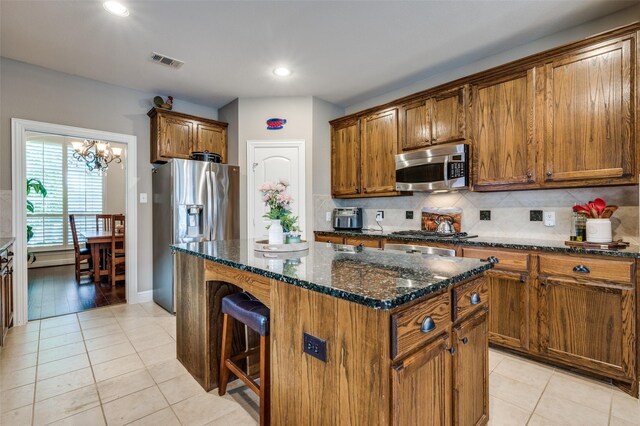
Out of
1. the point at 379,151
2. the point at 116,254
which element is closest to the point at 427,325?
the point at 379,151

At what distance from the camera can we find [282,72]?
11.0 feet

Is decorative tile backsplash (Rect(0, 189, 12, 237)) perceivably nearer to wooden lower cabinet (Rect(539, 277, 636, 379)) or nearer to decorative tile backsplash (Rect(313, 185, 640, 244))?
decorative tile backsplash (Rect(313, 185, 640, 244))

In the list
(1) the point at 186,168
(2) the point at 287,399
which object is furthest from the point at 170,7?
(2) the point at 287,399

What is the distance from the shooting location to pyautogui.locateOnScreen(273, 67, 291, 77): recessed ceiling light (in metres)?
3.29

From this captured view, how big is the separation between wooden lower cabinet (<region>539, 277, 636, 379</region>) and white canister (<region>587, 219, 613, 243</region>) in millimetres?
349

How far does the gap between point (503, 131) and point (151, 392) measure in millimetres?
3298

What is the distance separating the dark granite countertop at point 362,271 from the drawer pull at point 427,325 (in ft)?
0.38

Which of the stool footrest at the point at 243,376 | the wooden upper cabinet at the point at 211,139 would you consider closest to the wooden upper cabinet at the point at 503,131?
the stool footrest at the point at 243,376

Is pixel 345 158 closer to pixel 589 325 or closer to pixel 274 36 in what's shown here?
pixel 274 36

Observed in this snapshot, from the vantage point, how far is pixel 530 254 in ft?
7.53

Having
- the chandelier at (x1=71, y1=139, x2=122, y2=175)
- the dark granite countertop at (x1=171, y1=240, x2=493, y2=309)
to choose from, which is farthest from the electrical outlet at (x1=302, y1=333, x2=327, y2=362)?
the chandelier at (x1=71, y1=139, x2=122, y2=175)

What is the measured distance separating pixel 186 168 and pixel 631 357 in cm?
402

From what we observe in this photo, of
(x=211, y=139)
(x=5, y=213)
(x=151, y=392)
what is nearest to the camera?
(x=151, y=392)

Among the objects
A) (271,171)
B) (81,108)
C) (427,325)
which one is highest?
(81,108)
